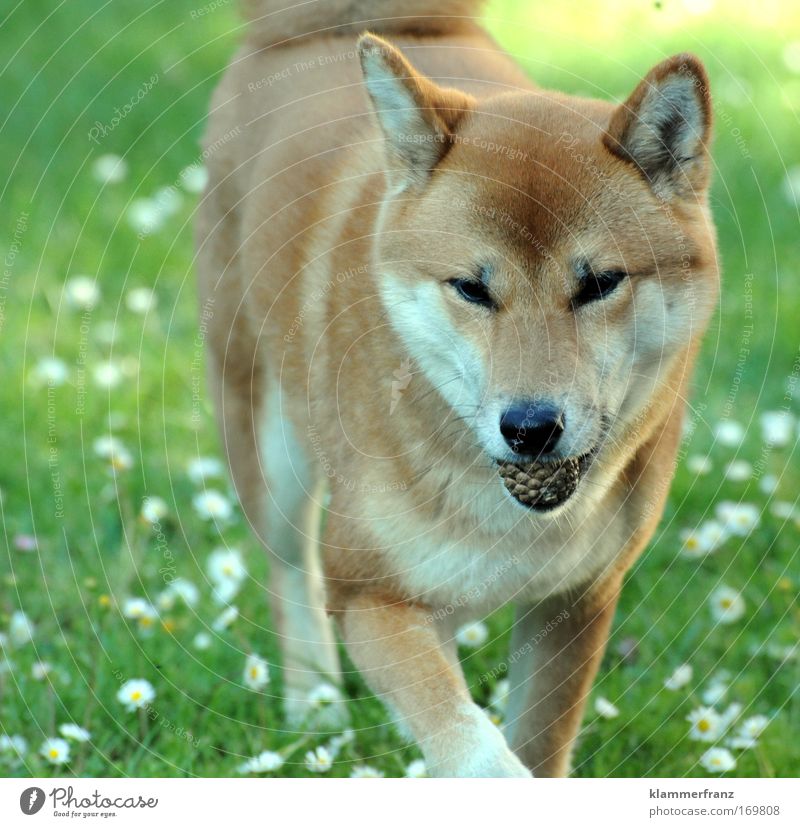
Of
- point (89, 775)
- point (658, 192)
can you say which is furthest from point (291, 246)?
point (89, 775)

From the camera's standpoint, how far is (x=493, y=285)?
133 inches

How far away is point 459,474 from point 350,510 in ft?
1.13

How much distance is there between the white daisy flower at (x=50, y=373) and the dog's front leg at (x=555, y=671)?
287 cm

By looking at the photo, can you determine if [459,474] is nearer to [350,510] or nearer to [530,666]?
[350,510]

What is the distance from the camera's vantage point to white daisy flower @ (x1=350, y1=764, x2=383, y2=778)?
12.9 ft

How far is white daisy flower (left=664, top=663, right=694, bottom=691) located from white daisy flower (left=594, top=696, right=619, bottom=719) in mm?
222

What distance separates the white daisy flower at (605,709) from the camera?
4.28 m

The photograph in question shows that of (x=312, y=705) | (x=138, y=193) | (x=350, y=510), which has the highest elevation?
(x=138, y=193)

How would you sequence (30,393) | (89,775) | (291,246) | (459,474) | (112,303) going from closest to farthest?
1. (459,474)
2. (89,775)
3. (291,246)
4. (30,393)
5. (112,303)

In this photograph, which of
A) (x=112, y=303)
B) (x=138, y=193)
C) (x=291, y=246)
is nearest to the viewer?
(x=291, y=246)

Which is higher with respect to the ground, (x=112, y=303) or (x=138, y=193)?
(x=138, y=193)

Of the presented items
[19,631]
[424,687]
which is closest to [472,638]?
[424,687]
